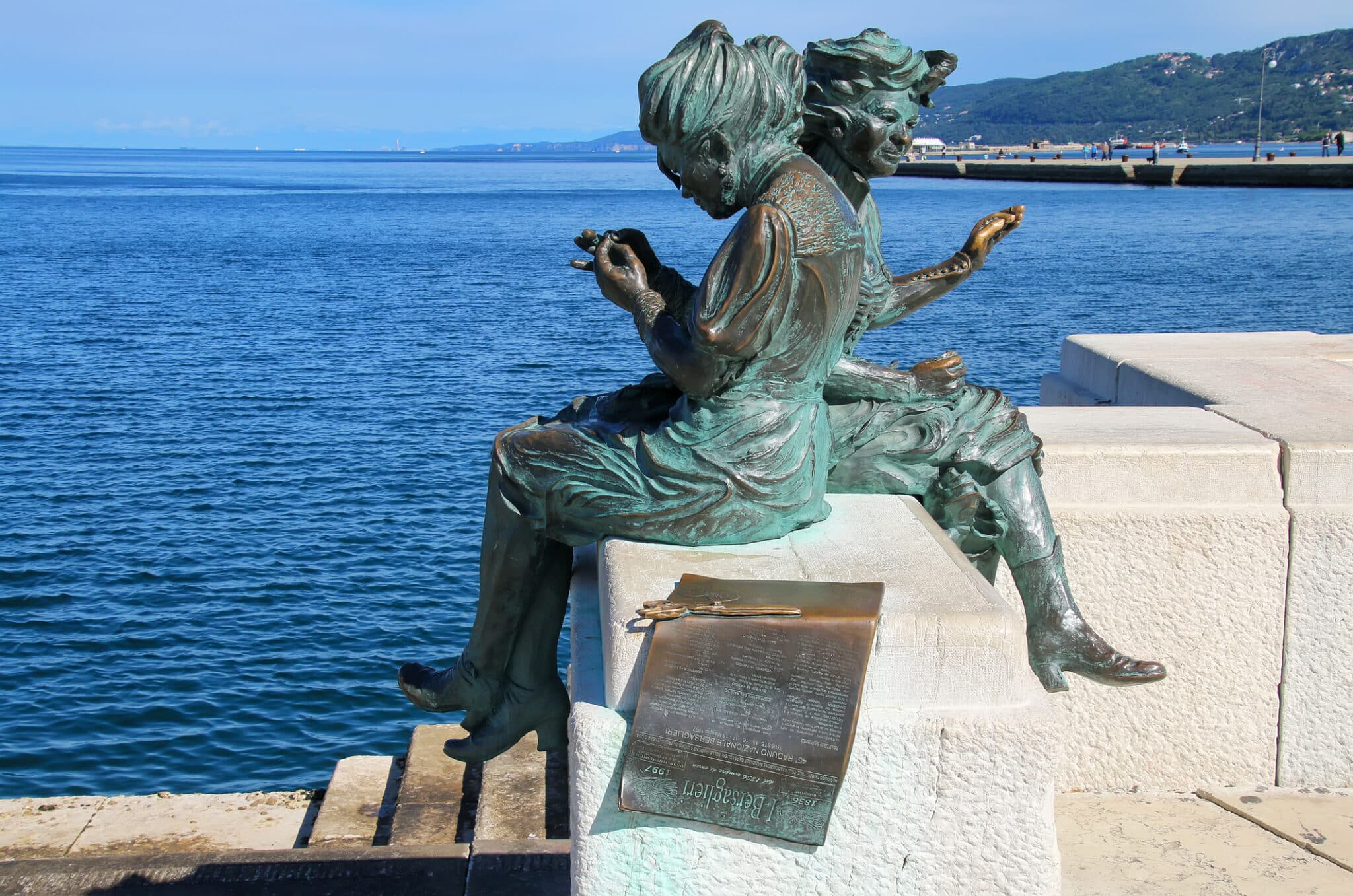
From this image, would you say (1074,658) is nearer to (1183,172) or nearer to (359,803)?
(359,803)

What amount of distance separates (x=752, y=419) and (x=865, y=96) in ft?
4.50

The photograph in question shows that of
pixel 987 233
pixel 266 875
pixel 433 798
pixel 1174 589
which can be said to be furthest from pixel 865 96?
pixel 433 798

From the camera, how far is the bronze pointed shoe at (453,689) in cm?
397

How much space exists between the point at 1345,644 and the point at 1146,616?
692mm

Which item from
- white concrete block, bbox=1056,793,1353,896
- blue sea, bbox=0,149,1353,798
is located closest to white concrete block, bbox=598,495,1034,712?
white concrete block, bbox=1056,793,1353,896

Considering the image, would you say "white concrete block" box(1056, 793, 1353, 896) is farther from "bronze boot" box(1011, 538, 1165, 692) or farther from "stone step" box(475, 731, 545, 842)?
"stone step" box(475, 731, 545, 842)

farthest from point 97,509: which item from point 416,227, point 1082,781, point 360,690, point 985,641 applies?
point 416,227

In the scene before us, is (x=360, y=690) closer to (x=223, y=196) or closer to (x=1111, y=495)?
(x=1111, y=495)

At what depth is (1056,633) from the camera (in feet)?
12.9

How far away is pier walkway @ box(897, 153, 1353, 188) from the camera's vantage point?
213 feet

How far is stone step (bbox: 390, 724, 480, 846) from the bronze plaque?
10.6 ft

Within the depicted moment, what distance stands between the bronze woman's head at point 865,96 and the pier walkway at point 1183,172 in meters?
67.5

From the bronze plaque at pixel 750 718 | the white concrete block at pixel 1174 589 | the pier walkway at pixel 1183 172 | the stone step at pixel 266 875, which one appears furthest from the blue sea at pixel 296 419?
the pier walkway at pixel 1183 172

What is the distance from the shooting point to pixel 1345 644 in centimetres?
448
